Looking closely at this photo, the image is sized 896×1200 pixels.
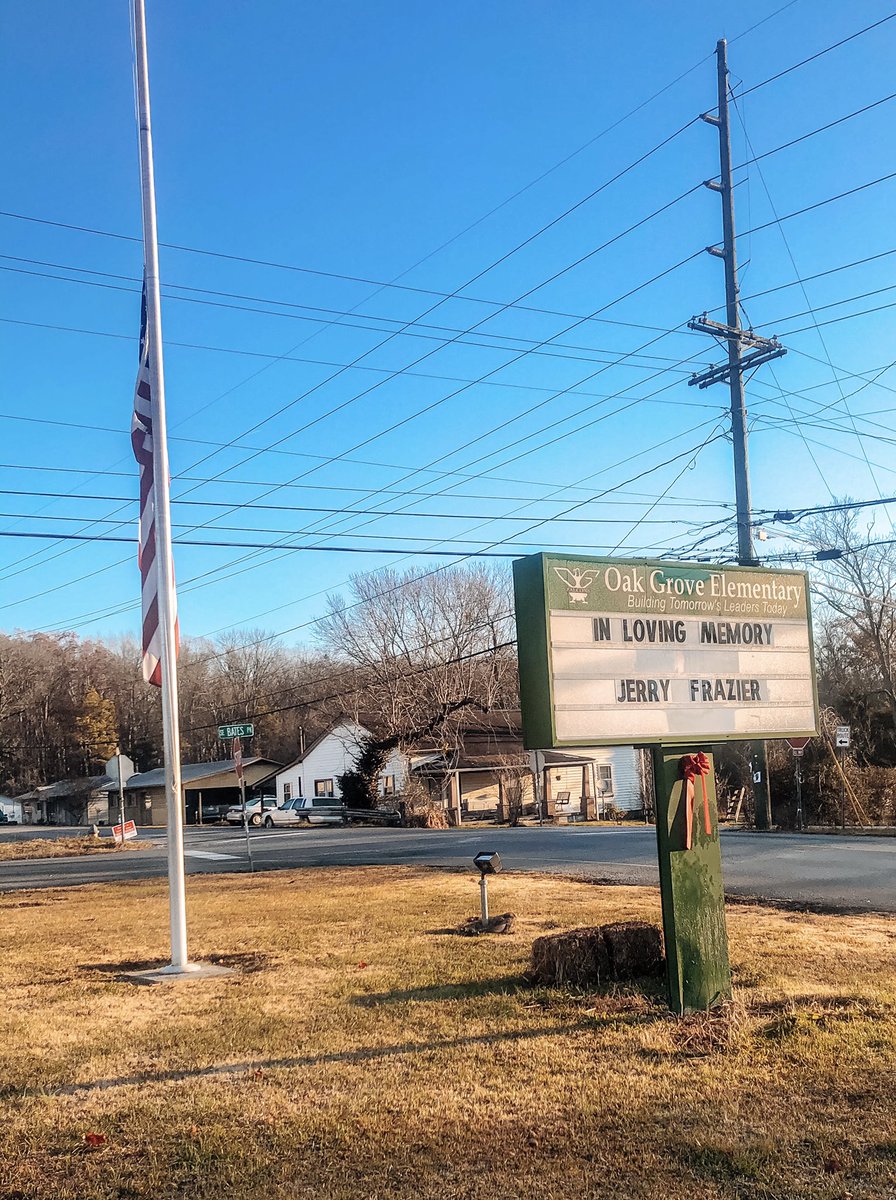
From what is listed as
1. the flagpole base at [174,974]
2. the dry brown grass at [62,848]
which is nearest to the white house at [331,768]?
the dry brown grass at [62,848]

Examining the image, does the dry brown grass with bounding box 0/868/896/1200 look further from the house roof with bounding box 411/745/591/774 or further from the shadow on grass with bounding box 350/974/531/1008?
the house roof with bounding box 411/745/591/774

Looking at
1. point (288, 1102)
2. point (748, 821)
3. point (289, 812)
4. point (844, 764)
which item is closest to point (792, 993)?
point (288, 1102)

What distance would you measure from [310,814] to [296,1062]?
50311 mm

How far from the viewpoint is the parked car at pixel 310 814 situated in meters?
54.2

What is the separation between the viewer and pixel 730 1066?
230 inches

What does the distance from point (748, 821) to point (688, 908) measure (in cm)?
2725

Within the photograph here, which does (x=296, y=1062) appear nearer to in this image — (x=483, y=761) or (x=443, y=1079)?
(x=443, y=1079)

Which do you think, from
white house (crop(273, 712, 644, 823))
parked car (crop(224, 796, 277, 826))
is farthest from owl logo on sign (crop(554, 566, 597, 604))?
parked car (crop(224, 796, 277, 826))

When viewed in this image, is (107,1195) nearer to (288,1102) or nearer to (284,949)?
(288,1102)

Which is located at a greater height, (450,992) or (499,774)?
(450,992)

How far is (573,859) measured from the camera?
2161 cm

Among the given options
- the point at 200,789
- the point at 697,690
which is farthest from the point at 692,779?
the point at 200,789

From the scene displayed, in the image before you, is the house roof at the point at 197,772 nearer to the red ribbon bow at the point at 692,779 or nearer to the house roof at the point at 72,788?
the house roof at the point at 72,788

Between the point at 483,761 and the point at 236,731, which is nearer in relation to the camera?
the point at 236,731
